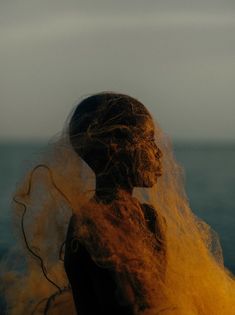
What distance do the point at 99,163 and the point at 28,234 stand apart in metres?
0.39

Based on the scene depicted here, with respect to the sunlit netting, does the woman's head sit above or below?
above

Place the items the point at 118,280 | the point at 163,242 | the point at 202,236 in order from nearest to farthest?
the point at 118,280
the point at 163,242
the point at 202,236

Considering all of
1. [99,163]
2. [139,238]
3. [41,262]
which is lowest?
[41,262]

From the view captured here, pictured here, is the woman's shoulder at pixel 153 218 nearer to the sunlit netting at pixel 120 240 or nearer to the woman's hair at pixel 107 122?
the sunlit netting at pixel 120 240

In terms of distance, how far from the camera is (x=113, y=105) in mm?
2576

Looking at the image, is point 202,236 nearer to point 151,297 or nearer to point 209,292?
point 209,292

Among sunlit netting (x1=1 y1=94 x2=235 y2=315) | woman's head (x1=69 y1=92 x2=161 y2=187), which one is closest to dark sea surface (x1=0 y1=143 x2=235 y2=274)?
sunlit netting (x1=1 y1=94 x2=235 y2=315)

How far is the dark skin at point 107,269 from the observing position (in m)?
2.48

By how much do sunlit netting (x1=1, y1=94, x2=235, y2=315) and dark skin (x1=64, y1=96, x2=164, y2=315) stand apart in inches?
0.9

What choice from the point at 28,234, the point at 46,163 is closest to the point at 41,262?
the point at 28,234

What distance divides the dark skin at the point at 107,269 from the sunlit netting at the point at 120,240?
22mm

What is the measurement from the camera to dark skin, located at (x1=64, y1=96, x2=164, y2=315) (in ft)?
8.15

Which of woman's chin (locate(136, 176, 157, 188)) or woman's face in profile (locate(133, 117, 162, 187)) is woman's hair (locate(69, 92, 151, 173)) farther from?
woman's chin (locate(136, 176, 157, 188))

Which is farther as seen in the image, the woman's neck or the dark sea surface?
the dark sea surface
